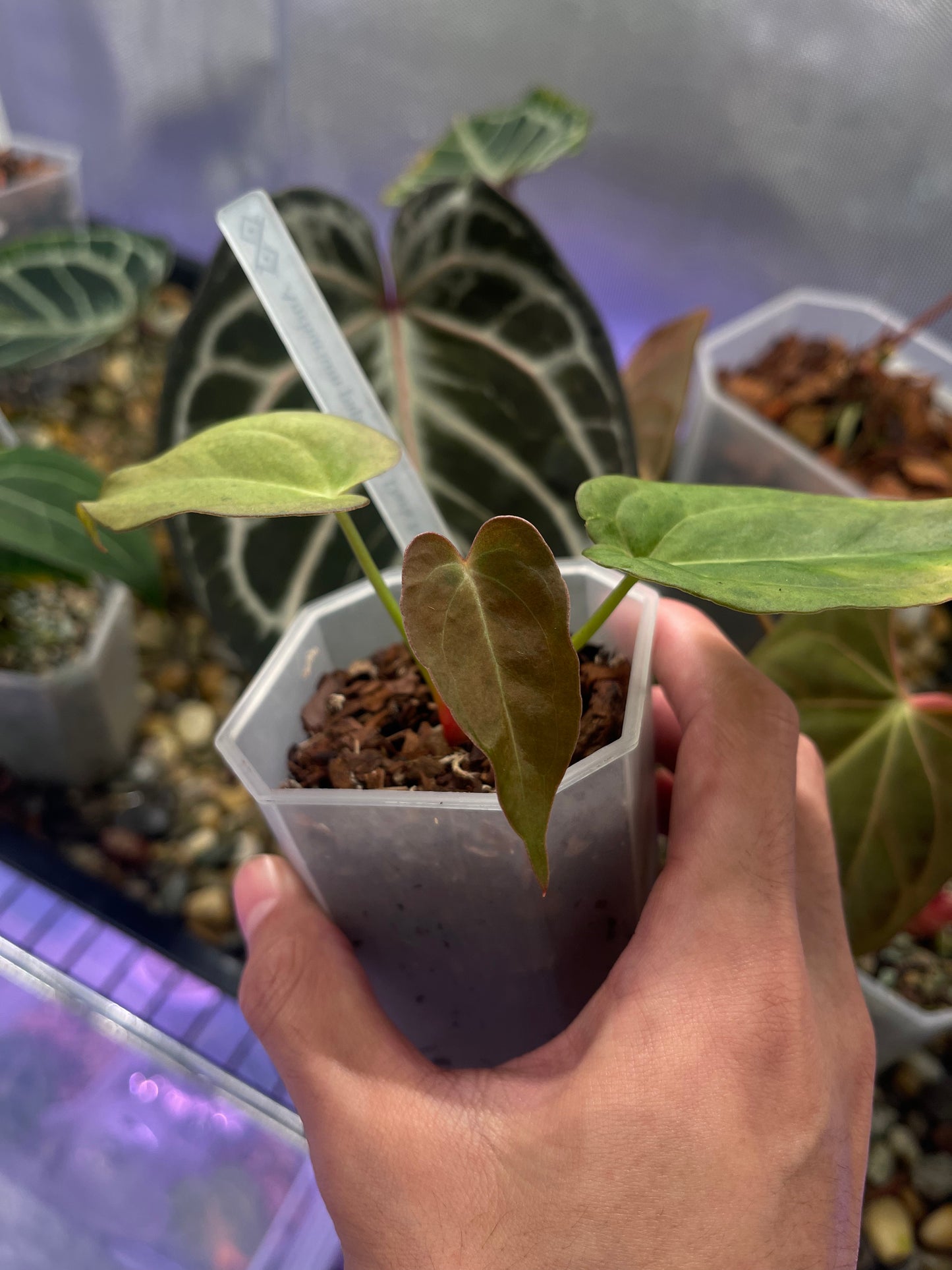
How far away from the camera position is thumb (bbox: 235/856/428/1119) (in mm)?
429

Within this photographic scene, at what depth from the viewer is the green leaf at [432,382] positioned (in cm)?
70

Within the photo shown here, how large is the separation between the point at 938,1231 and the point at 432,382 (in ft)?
2.58

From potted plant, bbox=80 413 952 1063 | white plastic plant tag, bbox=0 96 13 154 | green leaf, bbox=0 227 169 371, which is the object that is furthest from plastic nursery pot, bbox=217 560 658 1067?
white plastic plant tag, bbox=0 96 13 154

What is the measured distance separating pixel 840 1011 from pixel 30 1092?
0.56 meters

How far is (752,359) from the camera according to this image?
1183 millimetres

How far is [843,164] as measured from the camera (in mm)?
974

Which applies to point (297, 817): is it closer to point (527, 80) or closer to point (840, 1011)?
point (840, 1011)

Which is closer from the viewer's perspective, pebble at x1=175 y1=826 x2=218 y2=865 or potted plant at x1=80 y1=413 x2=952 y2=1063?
potted plant at x1=80 y1=413 x2=952 y2=1063

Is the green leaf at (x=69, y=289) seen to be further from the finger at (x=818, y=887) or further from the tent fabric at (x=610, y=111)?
the finger at (x=818, y=887)

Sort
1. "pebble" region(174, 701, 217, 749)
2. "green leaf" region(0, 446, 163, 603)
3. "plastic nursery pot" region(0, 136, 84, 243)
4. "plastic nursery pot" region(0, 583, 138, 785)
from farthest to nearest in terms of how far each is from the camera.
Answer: "plastic nursery pot" region(0, 136, 84, 243), "pebble" region(174, 701, 217, 749), "plastic nursery pot" region(0, 583, 138, 785), "green leaf" region(0, 446, 163, 603)

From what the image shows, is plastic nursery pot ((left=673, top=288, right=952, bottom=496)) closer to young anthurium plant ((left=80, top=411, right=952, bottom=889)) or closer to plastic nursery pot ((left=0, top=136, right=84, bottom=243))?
young anthurium plant ((left=80, top=411, right=952, bottom=889))

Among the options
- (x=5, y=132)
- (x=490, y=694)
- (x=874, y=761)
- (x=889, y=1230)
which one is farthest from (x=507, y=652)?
(x=5, y=132)

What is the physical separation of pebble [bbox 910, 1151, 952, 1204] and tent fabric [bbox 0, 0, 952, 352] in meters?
0.89

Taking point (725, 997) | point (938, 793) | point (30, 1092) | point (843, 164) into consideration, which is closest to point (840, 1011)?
point (725, 997)
